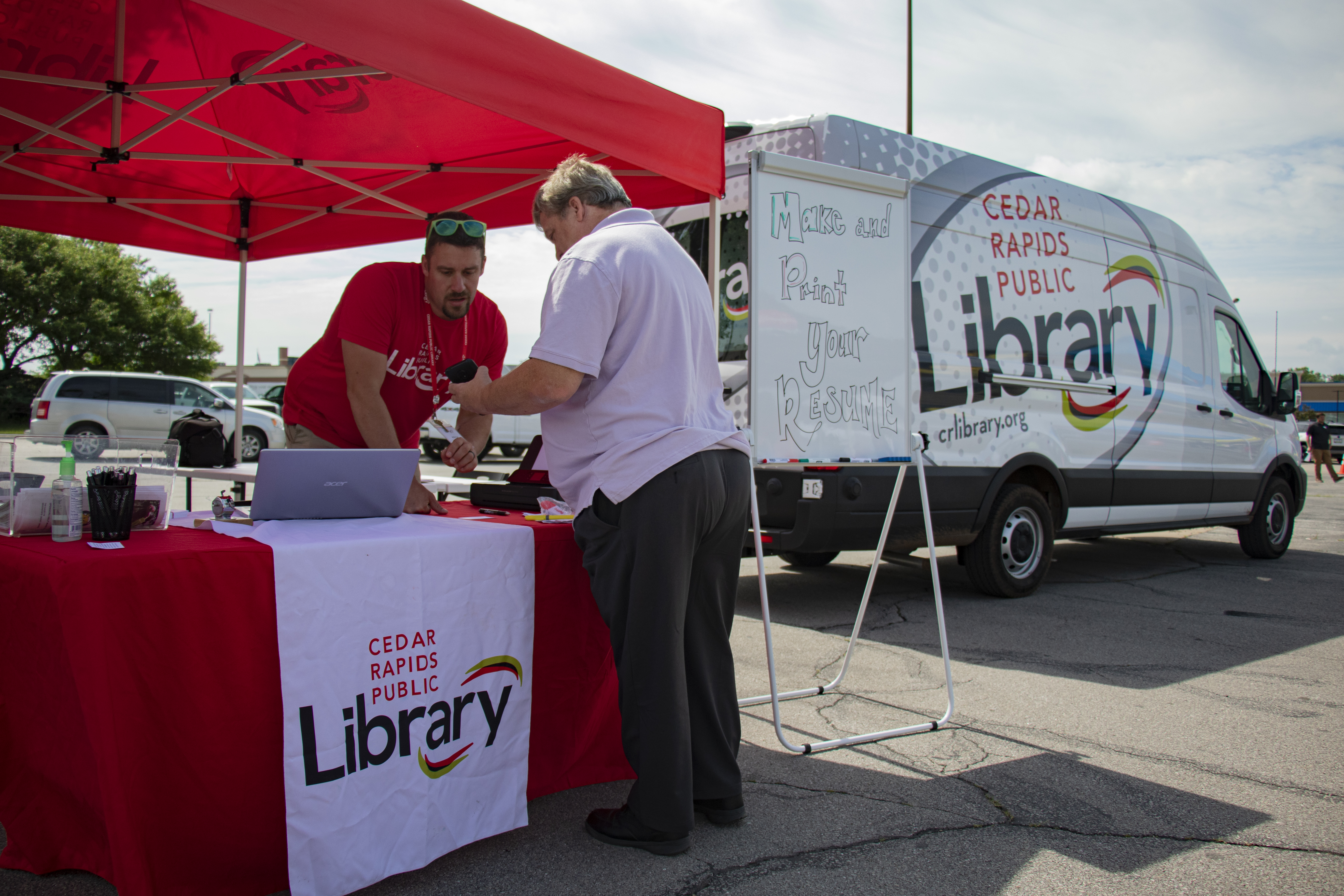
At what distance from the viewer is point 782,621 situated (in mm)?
5465

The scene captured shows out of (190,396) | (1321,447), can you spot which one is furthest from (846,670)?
(1321,447)

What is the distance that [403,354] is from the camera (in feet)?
10.5

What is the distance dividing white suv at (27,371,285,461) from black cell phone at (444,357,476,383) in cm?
1423

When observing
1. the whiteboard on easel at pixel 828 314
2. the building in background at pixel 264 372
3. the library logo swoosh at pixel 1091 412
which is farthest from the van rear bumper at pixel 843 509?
the building in background at pixel 264 372

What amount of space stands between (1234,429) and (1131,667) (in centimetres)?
448

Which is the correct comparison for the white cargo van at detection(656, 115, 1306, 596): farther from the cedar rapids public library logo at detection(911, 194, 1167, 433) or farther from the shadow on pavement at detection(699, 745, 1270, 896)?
the shadow on pavement at detection(699, 745, 1270, 896)

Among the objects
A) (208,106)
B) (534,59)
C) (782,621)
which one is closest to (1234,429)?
(782,621)

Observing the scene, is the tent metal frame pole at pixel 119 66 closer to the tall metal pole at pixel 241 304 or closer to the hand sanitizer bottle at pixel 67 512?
the tall metal pole at pixel 241 304

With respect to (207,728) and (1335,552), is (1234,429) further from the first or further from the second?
(207,728)

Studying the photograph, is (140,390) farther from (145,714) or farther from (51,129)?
(145,714)

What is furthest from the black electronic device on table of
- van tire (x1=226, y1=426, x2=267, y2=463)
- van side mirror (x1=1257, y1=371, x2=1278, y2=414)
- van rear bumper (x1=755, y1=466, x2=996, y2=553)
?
van tire (x1=226, y1=426, x2=267, y2=463)

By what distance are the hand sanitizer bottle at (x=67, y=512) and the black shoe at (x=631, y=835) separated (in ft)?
4.96

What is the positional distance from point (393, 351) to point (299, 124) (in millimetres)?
1584

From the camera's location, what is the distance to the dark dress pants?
2316 mm
